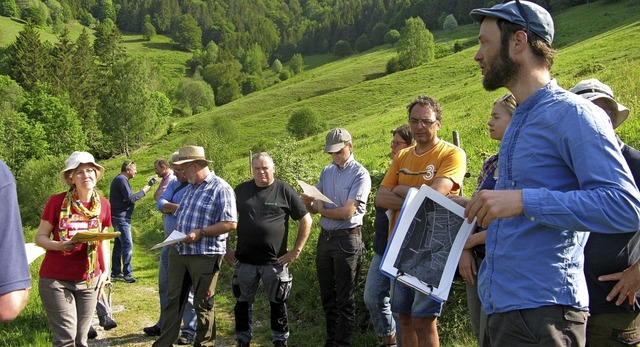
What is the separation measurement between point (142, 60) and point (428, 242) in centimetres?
7403

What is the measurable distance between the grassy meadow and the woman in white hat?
1563 millimetres

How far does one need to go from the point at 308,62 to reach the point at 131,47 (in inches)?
1735

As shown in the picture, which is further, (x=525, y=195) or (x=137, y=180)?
(x=137, y=180)

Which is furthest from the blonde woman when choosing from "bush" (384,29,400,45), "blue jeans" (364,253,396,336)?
"bush" (384,29,400,45)

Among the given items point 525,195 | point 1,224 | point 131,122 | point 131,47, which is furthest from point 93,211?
point 131,47

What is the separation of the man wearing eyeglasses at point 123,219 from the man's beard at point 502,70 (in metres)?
8.85

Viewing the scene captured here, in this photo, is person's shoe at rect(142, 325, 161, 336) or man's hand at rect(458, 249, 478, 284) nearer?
man's hand at rect(458, 249, 478, 284)

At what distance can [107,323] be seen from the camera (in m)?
7.30

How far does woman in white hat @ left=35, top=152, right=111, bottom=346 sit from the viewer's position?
4.94 metres

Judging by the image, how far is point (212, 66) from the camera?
383 ft

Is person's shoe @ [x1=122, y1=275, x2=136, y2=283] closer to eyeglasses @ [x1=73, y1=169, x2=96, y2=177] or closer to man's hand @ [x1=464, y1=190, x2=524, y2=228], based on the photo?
eyeglasses @ [x1=73, y1=169, x2=96, y2=177]

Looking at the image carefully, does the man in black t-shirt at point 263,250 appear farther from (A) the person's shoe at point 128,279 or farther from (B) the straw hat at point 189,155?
(A) the person's shoe at point 128,279

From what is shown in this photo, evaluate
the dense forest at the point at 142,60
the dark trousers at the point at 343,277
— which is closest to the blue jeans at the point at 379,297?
the dark trousers at the point at 343,277

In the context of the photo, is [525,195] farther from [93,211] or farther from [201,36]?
[201,36]
